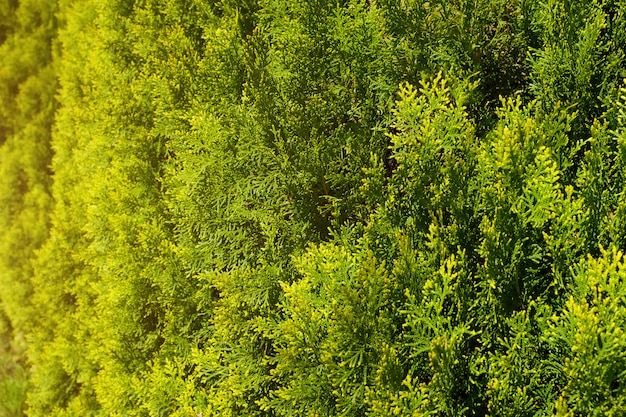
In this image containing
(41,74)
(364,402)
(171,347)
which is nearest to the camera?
(364,402)

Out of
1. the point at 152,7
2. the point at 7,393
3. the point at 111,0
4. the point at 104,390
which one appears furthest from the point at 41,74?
the point at 104,390

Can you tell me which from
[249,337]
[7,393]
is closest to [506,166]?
[249,337]

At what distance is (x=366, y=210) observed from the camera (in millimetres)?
3240

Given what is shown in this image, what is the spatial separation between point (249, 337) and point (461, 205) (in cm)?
178

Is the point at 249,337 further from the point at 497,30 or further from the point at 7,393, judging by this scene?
the point at 7,393

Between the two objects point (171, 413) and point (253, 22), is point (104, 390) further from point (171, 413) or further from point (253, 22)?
point (253, 22)

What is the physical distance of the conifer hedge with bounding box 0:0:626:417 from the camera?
2.40 metres

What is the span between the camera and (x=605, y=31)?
8.91 ft

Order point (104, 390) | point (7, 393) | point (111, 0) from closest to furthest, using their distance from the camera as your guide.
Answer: point (104, 390), point (111, 0), point (7, 393)

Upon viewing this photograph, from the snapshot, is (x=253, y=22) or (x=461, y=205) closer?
(x=461, y=205)

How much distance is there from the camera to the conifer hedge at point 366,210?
2.40m

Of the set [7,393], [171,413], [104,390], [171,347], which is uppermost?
[171,347]

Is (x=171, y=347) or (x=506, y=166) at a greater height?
(x=506, y=166)

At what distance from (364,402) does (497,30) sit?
2323 millimetres
